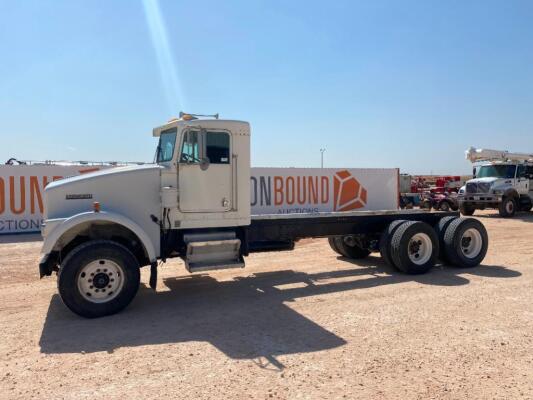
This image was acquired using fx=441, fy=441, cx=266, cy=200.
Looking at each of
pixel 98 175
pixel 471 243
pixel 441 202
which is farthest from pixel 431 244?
pixel 441 202

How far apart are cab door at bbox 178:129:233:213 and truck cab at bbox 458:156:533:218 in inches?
750

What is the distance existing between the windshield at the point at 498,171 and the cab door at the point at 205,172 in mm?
20424

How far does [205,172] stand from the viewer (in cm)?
712

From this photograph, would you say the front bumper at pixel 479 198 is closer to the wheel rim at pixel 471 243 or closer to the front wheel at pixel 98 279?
the wheel rim at pixel 471 243

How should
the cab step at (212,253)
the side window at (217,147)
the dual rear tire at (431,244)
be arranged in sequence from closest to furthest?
the cab step at (212,253), the side window at (217,147), the dual rear tire at (431,244)

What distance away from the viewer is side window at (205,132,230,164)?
7.11 m

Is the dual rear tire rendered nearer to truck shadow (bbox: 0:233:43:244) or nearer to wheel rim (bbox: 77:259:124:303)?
wheel rim (bbox: 77:259:124:303)

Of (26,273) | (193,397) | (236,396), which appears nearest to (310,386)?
(236,396)

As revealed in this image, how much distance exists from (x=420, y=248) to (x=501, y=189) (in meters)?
15.9

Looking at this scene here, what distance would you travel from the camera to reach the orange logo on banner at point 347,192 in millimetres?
20234

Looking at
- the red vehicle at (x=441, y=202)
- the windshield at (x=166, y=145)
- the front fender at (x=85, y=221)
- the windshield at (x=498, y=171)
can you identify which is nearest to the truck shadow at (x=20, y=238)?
the windshield at (x=166, y=145)

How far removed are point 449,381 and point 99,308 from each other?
4.54 m

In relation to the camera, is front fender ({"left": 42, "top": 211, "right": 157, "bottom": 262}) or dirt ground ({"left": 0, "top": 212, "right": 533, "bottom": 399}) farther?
front fender ({"left": 42, "top": 211, "right": 157, "bottom": 262})

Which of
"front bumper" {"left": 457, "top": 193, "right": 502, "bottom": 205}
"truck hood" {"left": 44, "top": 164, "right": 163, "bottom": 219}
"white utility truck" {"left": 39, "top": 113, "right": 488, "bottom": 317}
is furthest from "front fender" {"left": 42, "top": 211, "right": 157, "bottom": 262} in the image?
"front bumper" {"left": 457, "top": 193, "right": 502, "bottom": 205}
